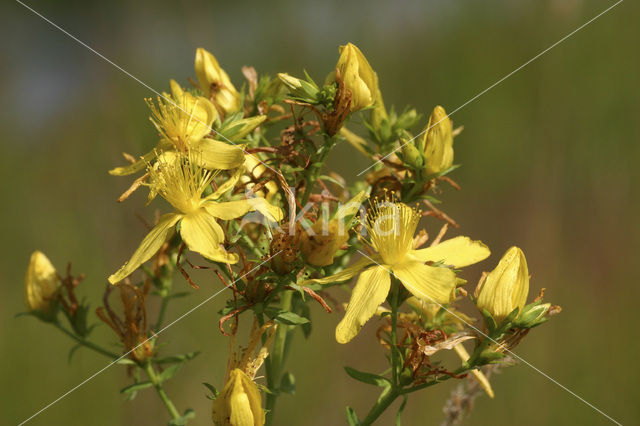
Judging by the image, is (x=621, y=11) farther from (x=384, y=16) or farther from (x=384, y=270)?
(x=384, y=270)

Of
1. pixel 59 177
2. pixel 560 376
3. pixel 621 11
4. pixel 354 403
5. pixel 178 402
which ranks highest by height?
pixel 59 177

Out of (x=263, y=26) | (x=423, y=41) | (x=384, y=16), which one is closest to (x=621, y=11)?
(x=423, y=41)

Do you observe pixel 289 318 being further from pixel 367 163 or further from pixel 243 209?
pixel 367 163

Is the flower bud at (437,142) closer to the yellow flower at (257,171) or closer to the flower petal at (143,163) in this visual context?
the yellow flower at (257,171)

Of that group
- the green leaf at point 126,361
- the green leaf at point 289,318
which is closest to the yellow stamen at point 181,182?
the green leaf at point 289,318

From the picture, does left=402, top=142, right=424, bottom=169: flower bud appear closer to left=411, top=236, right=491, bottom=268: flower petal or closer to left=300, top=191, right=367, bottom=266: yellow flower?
left=411, top=236, right=491, bottom=268: flower petal

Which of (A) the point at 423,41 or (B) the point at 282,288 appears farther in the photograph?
(A) the point at 423,41

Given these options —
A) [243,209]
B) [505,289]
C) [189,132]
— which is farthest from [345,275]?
[189,132]

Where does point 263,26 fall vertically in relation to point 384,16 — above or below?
above
